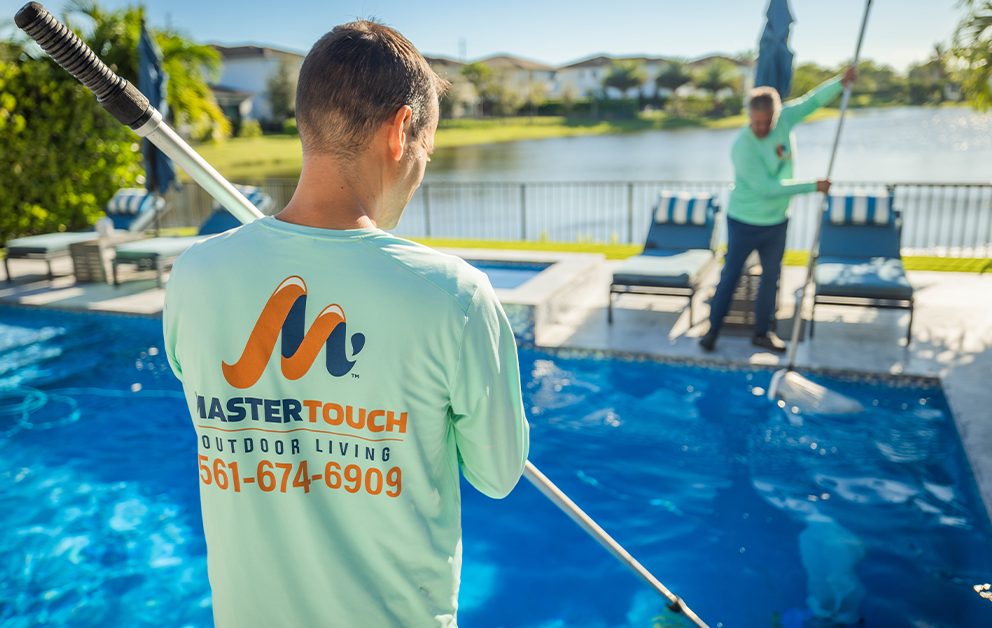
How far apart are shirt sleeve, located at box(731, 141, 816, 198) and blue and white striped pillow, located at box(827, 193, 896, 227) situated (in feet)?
6.06

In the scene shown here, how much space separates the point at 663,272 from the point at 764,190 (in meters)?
1.23

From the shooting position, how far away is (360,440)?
1.07 meters

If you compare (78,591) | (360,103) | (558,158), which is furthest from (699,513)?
(558,158)

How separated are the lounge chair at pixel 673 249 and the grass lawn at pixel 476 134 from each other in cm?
3157

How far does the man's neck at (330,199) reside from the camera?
1.06 meters

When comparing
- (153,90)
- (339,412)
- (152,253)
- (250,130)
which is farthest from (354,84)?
(250,130)

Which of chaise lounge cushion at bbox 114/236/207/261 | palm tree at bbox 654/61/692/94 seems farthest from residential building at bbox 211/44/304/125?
chaise lounge cushion at bbox 114/236/207/261

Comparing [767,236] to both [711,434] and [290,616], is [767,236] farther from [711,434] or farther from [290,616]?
[290,616]

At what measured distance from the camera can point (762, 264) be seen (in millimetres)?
5883

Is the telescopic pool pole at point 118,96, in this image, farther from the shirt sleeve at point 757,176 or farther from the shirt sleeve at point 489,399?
the shirt sleeve at point 757,176

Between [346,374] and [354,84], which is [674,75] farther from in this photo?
[346,374]

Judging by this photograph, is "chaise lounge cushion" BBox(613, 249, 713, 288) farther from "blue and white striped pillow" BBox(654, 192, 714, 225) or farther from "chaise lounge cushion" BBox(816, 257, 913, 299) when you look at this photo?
"chaise lounge cushion" BBox(816, 257, 913, 299)

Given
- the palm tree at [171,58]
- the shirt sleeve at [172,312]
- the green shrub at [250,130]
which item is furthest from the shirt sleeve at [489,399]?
the green shrub at [250,130]

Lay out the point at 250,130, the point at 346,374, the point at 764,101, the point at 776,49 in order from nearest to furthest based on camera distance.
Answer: the point at 346,374
the point at 764,101
the point at 776,49
the point at 250,130
